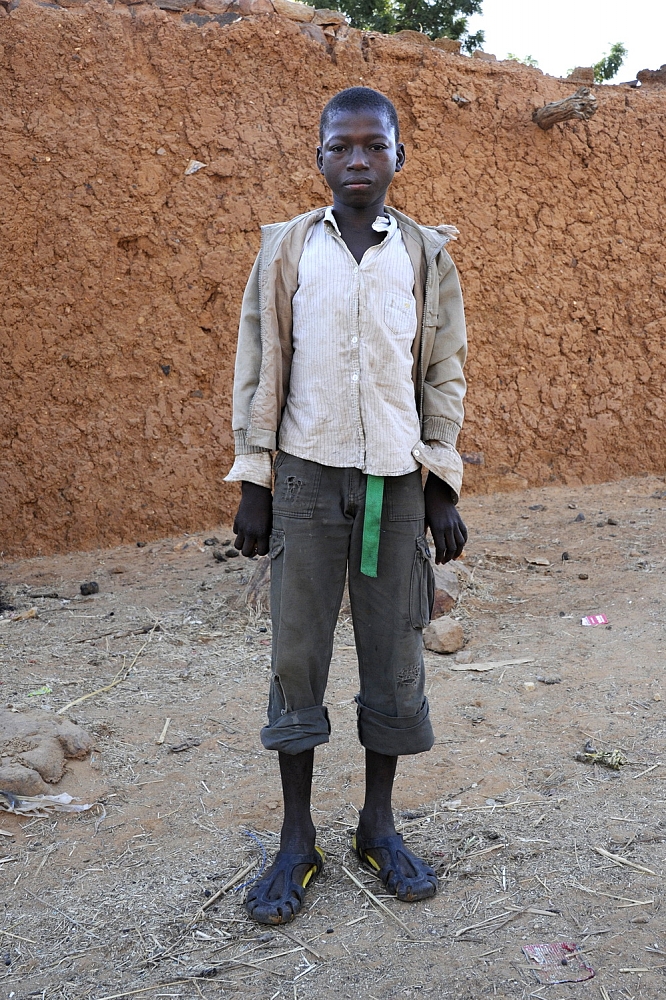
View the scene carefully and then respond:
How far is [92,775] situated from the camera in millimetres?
2711

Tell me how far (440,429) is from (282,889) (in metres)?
1.12

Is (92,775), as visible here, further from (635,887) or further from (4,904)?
(635,887)

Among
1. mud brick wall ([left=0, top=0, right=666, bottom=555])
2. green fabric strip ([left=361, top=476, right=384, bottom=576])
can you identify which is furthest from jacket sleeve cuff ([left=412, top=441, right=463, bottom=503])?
mud brick wall ([left=0, top=0, right=666, bottom=555])

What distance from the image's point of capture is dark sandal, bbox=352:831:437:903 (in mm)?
2037

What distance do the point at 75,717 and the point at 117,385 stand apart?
2.64 m

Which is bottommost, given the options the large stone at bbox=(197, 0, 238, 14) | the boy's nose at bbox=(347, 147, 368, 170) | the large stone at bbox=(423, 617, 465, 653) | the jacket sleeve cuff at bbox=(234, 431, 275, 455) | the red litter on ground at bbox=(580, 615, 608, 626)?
the large stone at bbox=(423, 617, 465, 653)

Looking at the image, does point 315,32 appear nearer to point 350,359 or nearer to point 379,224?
point 379,224

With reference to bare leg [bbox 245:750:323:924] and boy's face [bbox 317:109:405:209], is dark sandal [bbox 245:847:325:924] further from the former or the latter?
boy's face [bbox 317:109:405:209]

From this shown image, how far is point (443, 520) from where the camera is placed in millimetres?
2061

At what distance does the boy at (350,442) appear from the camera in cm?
197

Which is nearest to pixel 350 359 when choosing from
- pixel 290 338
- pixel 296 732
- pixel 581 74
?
pixel 290 338

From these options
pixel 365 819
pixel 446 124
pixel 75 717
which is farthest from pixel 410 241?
pixel 446 124

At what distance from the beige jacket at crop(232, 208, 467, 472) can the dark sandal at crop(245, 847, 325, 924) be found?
972 millimetres

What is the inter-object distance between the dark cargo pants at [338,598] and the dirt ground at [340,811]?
0.41 m
